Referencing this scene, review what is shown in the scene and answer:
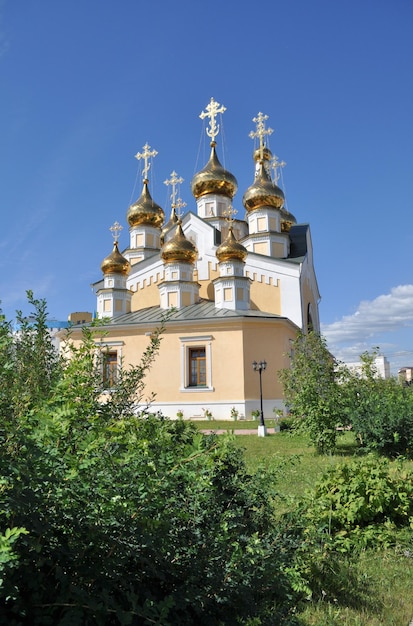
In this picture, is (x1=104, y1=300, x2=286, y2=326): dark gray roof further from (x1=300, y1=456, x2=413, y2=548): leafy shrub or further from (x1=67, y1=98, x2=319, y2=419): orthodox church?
(x1=300, y1=456, x2=413, y2=548): leafy shrub

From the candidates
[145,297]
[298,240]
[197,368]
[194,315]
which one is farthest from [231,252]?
[298,240]

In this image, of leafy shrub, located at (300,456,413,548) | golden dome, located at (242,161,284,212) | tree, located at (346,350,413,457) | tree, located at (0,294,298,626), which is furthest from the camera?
golden dome, located at (242,161,284,212)

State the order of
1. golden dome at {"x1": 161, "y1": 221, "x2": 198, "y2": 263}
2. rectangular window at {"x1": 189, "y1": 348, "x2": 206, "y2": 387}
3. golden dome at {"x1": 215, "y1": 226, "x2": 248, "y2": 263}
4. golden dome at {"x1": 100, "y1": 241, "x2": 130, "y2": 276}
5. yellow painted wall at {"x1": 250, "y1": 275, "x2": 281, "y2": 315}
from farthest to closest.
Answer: golden dome at {"x1": 100, "y1": 241, "x2": 130, "y2": 276}
yellow painted wall at {"x1": 250, "y1": 275, "x2": 281, "y2": 315}
golden dome at {"x1": 161, "y1": 221, "x2": 198, "y2": 263}
golden dome at {"x1": 215, "y1": 226, "x2": 248, "y2": 263}
rectangular window at {"x1": 189, "y1": 348, "x2": 206, "y2": 387}

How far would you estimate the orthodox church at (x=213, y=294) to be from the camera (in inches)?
754

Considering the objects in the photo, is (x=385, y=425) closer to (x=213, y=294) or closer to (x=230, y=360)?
(x=230, y=360)

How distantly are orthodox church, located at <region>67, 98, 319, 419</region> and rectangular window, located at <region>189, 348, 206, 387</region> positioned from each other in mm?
40

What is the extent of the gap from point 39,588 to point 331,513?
124 inches

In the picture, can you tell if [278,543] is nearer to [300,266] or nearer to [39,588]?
[39,588]

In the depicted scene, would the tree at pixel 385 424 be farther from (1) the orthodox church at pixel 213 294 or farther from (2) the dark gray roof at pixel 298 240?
(2) the dark gray roof at pixel 298 240

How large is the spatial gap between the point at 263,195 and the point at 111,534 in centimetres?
2469

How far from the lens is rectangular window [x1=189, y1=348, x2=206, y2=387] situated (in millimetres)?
19672

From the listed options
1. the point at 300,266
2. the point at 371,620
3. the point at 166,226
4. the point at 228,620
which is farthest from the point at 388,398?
the point at 166,226

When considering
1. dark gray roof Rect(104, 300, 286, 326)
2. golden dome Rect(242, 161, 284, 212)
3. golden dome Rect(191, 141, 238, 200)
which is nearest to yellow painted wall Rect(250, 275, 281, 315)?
dark gray roof Rect(104, 300, 286, 326)

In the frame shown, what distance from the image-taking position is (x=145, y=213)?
29.0 metres
